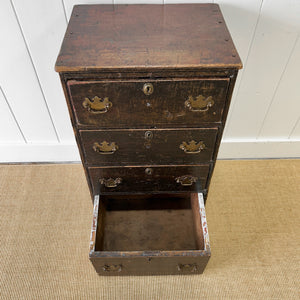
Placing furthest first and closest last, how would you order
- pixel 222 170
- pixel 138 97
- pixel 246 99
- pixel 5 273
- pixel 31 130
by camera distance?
pixel 222 170 → pixel 31 130 → pixel 246 99 → pixel 5 273 → pixel 138 97

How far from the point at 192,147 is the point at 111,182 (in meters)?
0.39

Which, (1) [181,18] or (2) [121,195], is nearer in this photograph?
(1) [181,18]

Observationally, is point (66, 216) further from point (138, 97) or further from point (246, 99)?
point (246, 99)

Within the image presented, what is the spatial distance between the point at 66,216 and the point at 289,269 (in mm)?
1105

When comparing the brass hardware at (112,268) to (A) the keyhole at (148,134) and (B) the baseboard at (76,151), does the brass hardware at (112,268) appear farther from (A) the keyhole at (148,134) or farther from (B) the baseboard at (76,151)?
(B) the baseboard at (76,151)

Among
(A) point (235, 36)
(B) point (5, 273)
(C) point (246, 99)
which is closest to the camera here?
(A) point (235, 36)

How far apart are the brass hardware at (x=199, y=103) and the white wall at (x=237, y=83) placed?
461 millimetres

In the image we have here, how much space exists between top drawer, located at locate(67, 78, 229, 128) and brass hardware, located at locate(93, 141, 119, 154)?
0.09 metres

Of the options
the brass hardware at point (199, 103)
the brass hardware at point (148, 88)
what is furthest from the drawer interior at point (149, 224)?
the brass hardware at point (148, 88)

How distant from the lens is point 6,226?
1.51 m

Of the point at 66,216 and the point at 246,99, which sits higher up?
the point at 246,99

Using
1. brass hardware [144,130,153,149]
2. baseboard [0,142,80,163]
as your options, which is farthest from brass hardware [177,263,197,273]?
baseboard [0,142,80,163]

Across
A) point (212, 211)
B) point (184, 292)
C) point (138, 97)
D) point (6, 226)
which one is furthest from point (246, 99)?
point (6, 226)

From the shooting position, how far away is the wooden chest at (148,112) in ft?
2.92
